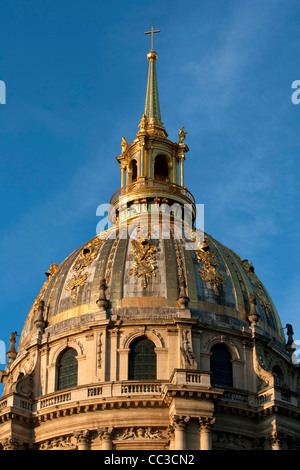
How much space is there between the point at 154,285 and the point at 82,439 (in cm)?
1230

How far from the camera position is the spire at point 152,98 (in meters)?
92.6

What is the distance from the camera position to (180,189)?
8694 cm

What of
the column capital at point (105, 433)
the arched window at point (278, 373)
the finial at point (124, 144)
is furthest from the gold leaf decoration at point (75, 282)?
the finial at point (124, 144)

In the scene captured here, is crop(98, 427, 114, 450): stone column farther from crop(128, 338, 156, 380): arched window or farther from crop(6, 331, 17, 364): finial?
crop(6, 331, 17, 364): finial

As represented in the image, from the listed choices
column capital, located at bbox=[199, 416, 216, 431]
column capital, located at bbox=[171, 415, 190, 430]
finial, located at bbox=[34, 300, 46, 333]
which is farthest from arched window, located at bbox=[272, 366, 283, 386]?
finial, located at bbox=[34, 300, 46, 333]

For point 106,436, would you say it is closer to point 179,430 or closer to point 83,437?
point 83,437

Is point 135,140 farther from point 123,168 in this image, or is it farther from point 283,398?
point 283,398

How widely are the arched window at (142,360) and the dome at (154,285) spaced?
79.5 inches

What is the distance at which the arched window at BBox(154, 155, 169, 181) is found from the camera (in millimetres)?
89875

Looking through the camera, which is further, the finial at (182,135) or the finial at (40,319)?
the finial at (182,135)

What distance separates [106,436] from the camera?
6850cm

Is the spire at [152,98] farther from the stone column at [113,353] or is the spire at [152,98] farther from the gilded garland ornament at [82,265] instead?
the stone column at [113,353]
